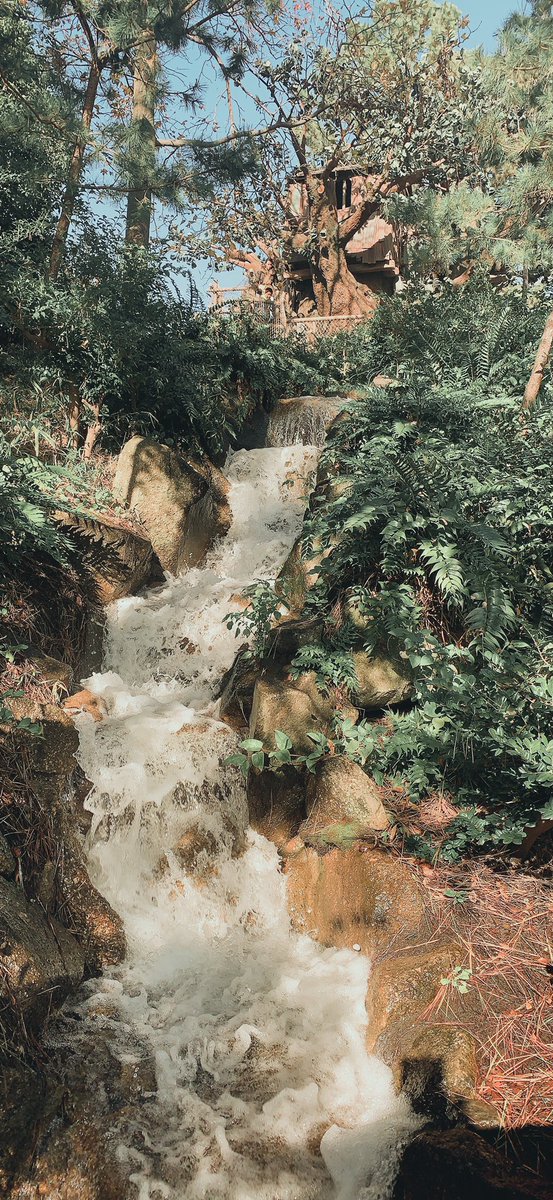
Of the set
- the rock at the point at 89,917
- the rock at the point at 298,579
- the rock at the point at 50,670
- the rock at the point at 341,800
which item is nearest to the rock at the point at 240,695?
the rock at the point at 298,579

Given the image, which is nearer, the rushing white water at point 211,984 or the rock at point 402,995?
the rushing white water at point 211,984

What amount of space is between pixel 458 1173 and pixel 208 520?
6676 millimetres

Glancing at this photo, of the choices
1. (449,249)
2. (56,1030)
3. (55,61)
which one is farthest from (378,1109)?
(449,249)

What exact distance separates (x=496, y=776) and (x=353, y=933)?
3.66 ft

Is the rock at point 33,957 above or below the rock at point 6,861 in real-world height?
below

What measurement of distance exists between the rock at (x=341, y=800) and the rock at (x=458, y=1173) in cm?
154

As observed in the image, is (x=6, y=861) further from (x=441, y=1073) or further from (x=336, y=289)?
(x=336, y=289)

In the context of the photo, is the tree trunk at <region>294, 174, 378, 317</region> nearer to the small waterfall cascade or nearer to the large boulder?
the small waterfall cascade

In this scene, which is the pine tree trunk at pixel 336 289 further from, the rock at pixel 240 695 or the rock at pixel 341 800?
the rock at pixel 341 800

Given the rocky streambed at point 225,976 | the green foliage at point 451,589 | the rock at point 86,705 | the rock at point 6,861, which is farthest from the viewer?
the rock at point 86,705

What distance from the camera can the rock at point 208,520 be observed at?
8000 mm

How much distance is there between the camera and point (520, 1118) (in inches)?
103

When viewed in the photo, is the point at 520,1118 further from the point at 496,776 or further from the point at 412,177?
the point at 412,177

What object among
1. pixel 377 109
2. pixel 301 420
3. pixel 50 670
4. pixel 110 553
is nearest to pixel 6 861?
pixel 50 670
